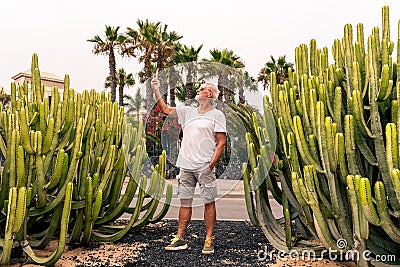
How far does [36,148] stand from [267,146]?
95.9 inches

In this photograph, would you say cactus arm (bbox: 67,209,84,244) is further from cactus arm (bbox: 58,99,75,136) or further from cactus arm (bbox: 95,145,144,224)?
cactus arm (bbox: 58,99,75,136)

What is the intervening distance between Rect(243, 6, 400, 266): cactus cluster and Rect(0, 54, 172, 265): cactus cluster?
1.94 metres

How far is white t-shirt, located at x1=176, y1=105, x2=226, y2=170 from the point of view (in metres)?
4.86

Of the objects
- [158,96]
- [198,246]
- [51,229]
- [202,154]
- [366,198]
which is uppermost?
[158,96]

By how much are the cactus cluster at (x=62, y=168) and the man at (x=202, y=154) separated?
52cm

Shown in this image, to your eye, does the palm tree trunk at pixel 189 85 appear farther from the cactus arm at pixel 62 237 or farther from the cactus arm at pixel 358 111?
the cactus arm at pixel 358 111

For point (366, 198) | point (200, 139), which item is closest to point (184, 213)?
point (200, 139)

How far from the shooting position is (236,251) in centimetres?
495

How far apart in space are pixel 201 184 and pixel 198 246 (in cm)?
85

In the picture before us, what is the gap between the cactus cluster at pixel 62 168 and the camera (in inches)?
157

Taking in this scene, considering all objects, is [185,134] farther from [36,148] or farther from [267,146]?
[36,148]

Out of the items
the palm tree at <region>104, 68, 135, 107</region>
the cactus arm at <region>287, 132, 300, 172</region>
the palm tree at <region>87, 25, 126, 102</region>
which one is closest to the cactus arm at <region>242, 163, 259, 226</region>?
the cactus arm at <region>287, 132, 300, 172</region>

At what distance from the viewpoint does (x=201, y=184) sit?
4863 mm

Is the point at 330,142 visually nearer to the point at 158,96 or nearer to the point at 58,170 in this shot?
the point at 158,96
